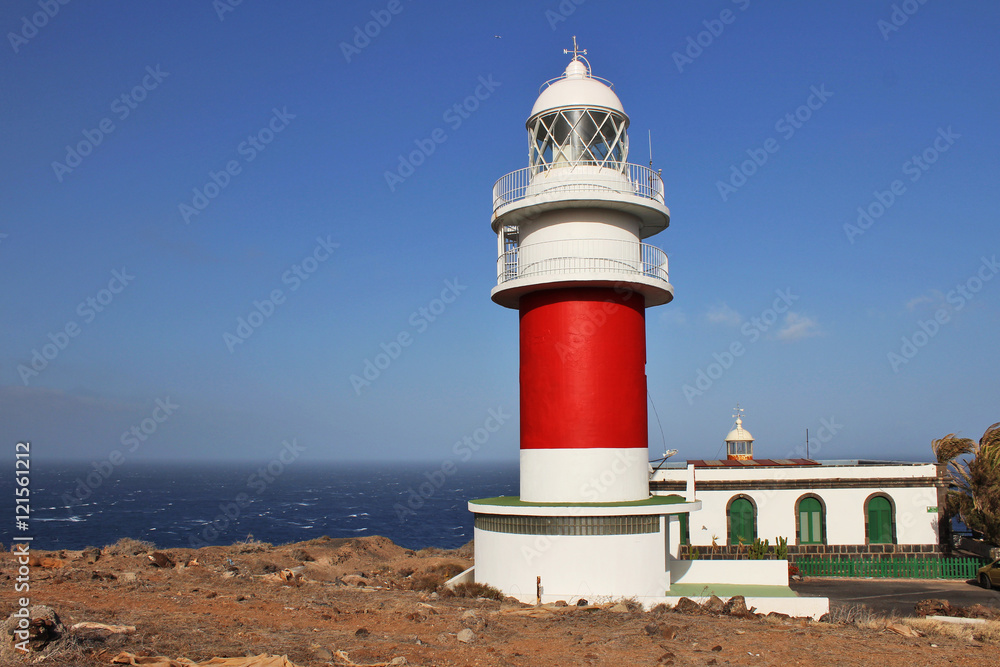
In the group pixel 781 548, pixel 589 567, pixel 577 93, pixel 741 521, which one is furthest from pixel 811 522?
pixel 577 93

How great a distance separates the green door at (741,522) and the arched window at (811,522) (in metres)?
1.63

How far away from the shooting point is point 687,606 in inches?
719

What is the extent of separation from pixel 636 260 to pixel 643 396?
3657 millimetres

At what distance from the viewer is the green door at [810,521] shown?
27469 mm

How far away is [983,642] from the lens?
594 inches

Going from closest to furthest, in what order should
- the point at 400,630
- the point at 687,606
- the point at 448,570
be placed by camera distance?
the point at 400,630
the point at 687,606
the point at 448,570

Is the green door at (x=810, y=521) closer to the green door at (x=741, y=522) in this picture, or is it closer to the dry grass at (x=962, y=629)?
the green door at (x=741, y=522)

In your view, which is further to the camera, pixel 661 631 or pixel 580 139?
pixel 580 139

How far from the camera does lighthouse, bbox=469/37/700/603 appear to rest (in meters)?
19.2

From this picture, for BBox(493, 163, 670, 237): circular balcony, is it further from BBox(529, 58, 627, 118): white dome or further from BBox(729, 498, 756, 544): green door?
BBox(729, 498, 756, 544): green door

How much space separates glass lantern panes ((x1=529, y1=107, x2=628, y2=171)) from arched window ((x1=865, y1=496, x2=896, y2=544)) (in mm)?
15580

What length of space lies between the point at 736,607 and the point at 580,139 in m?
12.5

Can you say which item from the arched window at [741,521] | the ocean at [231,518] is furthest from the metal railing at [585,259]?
the ocean at [231,518]

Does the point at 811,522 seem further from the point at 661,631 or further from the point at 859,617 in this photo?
the point at 661,631
